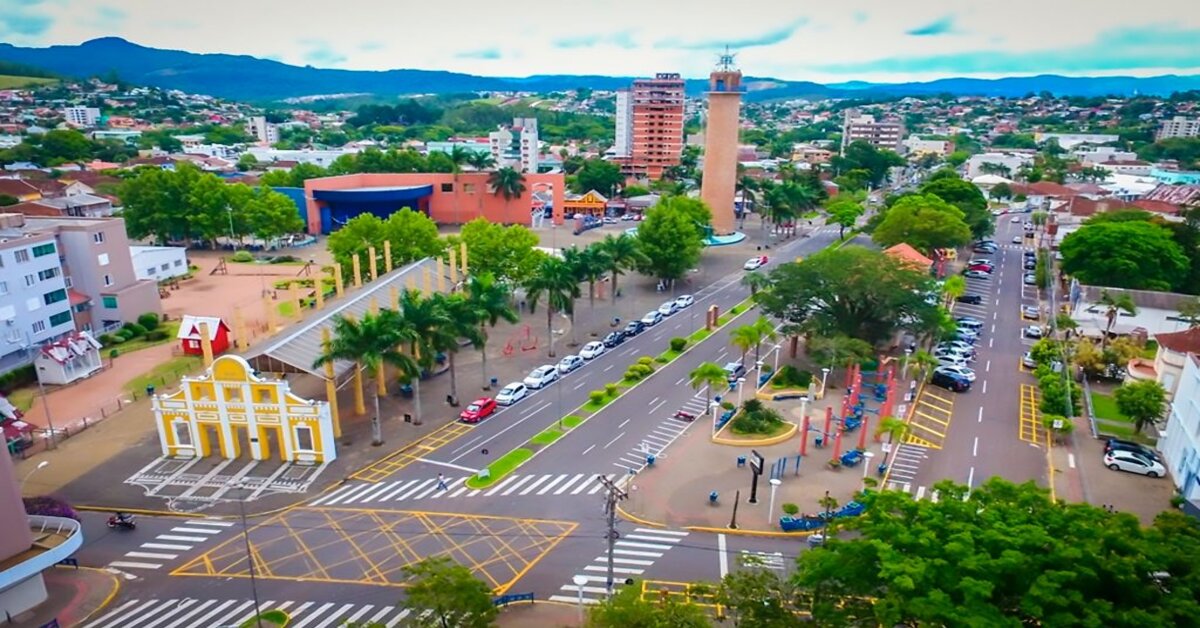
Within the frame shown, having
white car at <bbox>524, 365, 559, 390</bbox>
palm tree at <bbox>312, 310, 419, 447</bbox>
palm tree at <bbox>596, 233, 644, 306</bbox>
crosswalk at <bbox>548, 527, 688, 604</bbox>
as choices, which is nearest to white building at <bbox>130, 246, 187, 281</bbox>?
palm tree at <bbox>312, 310, 419, 447</bbox>

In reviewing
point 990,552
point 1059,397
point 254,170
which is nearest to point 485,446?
point 990,552

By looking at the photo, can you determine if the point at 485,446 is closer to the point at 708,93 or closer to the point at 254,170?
the point at 708,93

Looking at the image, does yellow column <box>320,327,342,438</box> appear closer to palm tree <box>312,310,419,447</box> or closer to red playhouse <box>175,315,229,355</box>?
palm tree <box>312,310,419,447</box>

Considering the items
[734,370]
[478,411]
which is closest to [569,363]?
[478,411]

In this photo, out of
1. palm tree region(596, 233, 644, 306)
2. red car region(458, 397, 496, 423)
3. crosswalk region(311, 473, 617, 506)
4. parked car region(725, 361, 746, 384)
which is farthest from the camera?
palm tree region(596, 233, 644, 306)

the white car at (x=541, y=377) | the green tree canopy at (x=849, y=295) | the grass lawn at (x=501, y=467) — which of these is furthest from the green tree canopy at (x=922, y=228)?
the grass lawn at (x=501, y=467)
